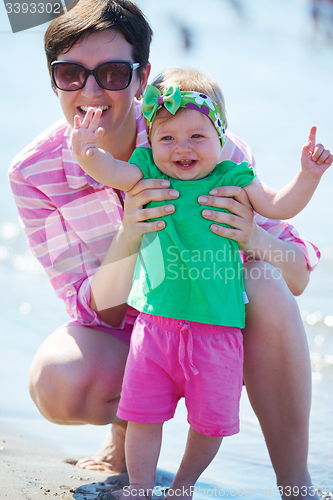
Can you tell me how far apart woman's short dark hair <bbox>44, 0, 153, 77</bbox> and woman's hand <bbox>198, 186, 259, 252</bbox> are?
0.78m

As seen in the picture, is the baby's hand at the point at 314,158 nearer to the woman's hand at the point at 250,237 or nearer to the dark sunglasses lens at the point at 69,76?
the woman's hand at the point at 250,237

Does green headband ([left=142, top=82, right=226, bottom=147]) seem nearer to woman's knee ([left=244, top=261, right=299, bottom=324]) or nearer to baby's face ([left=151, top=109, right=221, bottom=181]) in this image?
baby's face ([left=151, top=109, right=221, bottom=181])

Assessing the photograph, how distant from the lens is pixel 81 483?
6.98ft

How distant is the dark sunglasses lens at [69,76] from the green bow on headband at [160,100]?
0.37 m

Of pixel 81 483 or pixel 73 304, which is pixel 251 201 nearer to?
pixel 73 304

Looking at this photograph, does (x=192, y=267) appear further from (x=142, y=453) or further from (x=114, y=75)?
(x=114, y=75)

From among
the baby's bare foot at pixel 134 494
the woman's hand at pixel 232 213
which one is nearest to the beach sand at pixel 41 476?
the baby's bare foot at pixel 134 494

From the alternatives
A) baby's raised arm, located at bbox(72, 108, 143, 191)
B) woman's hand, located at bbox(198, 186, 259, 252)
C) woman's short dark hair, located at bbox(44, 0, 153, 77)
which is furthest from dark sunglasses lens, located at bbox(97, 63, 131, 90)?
woman's hand, located at bbox(198, 186, 259, 252)

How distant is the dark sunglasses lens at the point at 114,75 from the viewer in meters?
2.11

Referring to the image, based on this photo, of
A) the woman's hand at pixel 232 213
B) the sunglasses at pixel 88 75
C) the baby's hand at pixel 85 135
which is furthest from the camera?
the sunglasses at pixel 88 75

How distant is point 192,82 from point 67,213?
841 millimetres

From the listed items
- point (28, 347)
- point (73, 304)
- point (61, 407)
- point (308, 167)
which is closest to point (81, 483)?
point (61, 407)

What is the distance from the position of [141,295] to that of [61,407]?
26.8 inches

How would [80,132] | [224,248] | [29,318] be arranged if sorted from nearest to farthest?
[80,132] < [224,248] < [29,318]
